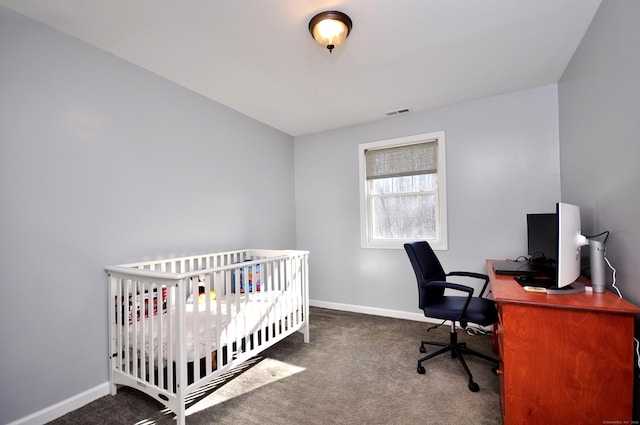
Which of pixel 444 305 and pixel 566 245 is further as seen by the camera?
pixel 444 305

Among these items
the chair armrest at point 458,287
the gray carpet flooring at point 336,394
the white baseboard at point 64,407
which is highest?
the chair armrest at point 458,287

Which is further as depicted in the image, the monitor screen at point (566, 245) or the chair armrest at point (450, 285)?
the chair armrest at point (450, 285)

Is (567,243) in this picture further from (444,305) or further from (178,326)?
(178,326)

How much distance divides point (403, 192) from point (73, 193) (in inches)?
121

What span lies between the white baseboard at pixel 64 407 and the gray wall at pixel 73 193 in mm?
36

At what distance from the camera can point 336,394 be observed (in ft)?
6.33

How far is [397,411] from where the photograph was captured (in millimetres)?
1749

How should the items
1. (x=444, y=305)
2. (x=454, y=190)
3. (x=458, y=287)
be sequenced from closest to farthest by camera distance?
(x=458, y=287) < (x=444, y=305) < (x=454, y=190)

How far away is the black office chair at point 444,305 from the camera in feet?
6.71

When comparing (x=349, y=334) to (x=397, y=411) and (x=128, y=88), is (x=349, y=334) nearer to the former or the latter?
(x=397, y=411)

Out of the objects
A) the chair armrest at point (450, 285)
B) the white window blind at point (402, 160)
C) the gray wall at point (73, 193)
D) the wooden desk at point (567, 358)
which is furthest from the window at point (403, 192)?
the gray wall at point (73, 193)

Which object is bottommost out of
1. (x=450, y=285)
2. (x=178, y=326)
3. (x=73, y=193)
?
(x=178, y=326)

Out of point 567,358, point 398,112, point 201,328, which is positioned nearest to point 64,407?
point 201,328

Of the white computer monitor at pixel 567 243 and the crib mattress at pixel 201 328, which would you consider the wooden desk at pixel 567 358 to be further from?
the crib mattress at pixel 201 328
